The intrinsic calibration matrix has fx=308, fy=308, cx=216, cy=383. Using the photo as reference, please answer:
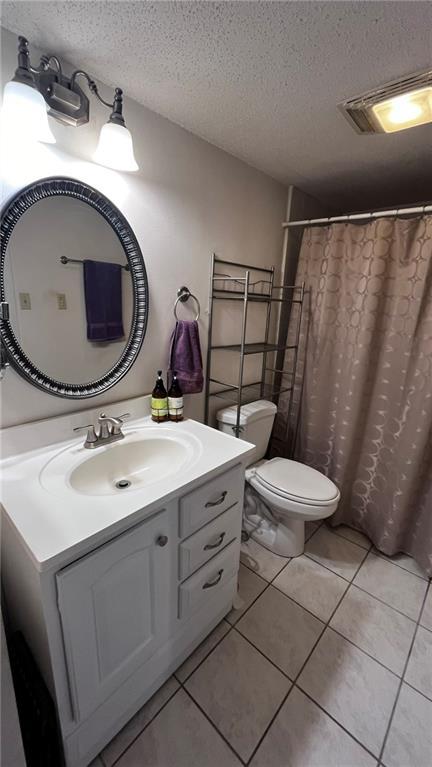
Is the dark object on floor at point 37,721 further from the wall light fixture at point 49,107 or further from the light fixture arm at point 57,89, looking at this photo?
the light fixture arm at point 57,89

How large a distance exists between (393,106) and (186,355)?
1.18 m

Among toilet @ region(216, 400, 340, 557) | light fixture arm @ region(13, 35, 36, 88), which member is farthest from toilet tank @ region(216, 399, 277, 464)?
light fixture arm @ region(13, 35, 36, 88)

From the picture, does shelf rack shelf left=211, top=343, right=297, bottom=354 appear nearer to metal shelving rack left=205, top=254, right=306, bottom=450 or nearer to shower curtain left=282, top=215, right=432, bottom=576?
metal shelving rack left=205, top=254, right=306, bottom=450

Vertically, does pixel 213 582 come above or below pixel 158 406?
below

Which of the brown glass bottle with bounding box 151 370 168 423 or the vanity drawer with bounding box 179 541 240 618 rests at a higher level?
the brown glass bottle with bounding box 151 370 168 423

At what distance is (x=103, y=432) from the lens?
113cm

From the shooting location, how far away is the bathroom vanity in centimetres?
71

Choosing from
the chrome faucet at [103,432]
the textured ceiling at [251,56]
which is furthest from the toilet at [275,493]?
the textured ceiling at [251,56]

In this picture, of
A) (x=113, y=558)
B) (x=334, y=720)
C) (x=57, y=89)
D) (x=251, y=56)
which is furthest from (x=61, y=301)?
(x=334, y=720)

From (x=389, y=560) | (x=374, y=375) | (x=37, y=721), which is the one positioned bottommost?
(x=389, y=560)

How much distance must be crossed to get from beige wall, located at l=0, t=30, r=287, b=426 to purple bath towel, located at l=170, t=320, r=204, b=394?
0.16 feet

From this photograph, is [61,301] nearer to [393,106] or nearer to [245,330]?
[245,330]

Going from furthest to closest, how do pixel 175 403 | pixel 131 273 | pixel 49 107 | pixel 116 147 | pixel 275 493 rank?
pixel 275 493
pixel 175 403
pixel 131 273
pixel 116 147
pixel 49 107

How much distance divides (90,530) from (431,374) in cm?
156
